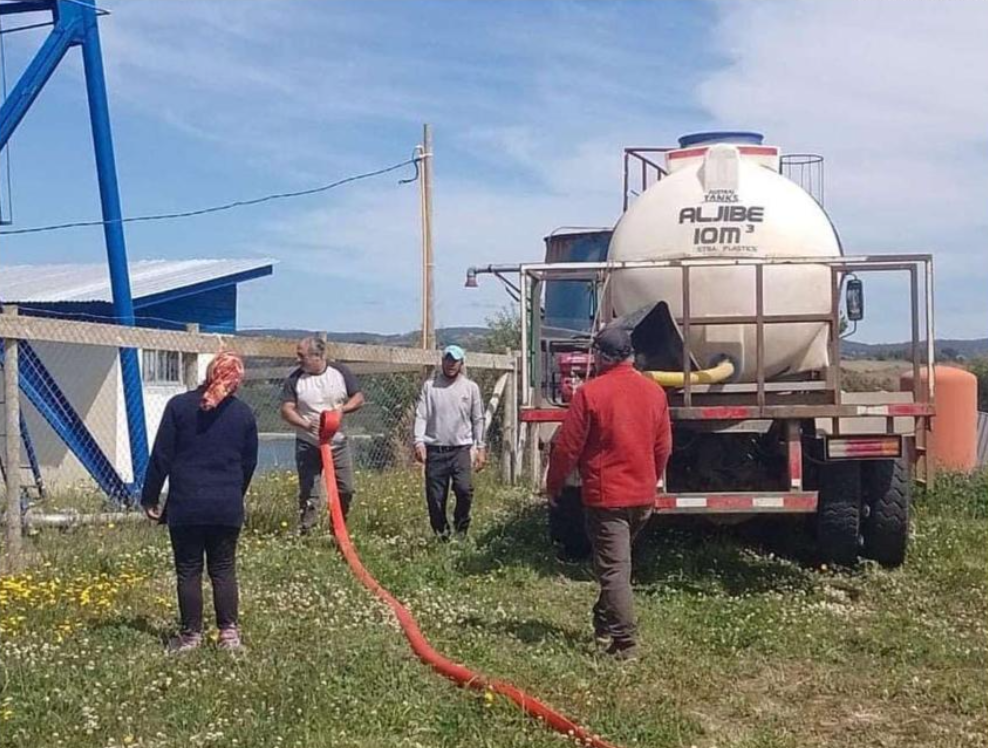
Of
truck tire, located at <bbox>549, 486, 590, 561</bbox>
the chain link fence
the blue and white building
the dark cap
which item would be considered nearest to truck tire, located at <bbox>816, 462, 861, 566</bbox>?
truck tire, located at <bbox>549, 486, 590, 561</bbox>

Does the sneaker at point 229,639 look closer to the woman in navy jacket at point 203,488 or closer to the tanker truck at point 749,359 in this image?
the woman in navy jacket at point 203,488

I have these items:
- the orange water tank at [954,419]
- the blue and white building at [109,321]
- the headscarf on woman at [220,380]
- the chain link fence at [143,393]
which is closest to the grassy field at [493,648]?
the headscarf on woman at [220,380]

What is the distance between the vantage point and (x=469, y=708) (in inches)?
225

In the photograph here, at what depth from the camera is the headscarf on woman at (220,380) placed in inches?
263

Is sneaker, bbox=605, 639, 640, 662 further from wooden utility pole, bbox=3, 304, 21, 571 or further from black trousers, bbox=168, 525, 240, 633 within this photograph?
wooden utility pole, bbox=3, 304, 21, 571

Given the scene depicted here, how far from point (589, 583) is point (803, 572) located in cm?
149

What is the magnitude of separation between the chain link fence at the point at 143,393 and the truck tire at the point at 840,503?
3975 millimetres

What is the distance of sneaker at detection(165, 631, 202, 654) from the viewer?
646 centimetres

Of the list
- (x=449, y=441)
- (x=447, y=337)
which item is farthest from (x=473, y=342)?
(x=449, y=441)

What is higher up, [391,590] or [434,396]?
[434,396]

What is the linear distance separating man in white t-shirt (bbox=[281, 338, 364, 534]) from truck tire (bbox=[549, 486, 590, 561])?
1.64 metres

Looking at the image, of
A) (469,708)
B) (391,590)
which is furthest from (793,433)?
(469,708)

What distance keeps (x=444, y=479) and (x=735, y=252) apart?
286 cm

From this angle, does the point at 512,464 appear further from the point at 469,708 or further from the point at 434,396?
the point at 469,708
